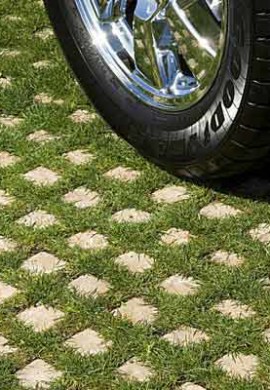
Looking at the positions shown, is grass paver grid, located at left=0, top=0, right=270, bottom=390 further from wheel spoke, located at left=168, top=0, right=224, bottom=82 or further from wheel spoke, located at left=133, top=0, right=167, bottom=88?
wheel spoke, located at left=168, top=0, right=224, bottom=82

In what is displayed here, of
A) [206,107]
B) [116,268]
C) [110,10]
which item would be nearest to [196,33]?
[206,107]

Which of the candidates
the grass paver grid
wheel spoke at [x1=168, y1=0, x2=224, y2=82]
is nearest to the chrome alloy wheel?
wheel spoke at [x1=168, y1=0, x2=224, y2=82]

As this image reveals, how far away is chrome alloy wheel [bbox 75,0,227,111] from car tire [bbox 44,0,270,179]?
0.11 ft

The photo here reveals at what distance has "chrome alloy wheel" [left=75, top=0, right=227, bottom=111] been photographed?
163 inches

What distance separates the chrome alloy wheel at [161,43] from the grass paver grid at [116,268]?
0.28 m

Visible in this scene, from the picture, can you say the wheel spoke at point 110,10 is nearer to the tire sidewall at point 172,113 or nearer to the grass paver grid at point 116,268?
the tire sidewall at point 172,113

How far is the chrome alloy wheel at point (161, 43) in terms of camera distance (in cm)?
415

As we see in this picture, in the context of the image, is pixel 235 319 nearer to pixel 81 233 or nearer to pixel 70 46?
pixel 81 233

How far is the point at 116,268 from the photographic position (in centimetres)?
401

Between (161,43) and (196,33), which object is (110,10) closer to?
(161,43)

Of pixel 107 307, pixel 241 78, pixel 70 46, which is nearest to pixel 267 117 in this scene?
pixel 241 78

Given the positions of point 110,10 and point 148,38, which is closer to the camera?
point 148,38

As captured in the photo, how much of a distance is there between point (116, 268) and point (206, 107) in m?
0.61

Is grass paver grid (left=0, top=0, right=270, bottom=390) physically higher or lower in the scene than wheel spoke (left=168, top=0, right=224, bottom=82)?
lower
